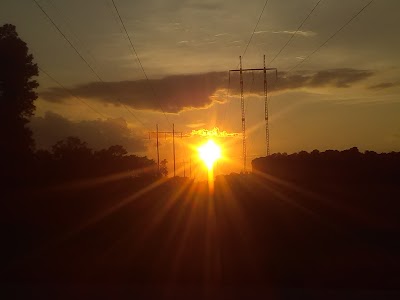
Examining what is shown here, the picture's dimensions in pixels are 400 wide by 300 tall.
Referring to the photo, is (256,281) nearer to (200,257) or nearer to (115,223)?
(200,257)

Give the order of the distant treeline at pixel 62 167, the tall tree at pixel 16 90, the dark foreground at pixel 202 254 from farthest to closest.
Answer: the tall tree at pixel 16 90 < the distant treeline at pixel 62 167 < the dark foreground at pixel 202 254

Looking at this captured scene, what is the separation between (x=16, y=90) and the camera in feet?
217

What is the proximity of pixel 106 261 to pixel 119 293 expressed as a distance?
4430 mm

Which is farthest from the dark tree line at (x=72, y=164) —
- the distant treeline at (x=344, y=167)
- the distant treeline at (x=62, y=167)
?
the distant treeline at (x=344, y=167)

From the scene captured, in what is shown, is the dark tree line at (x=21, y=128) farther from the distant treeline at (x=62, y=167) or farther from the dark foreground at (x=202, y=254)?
the dark foreground at (x=202, y=254)

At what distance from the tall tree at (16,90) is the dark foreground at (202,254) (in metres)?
27.7

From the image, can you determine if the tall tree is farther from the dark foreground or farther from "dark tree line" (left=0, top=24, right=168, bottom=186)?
the dark foreground

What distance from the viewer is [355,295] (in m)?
11.2

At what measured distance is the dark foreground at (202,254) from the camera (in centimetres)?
1185

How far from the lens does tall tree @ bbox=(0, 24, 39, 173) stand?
62.0 meters

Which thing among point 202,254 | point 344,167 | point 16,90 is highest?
point 16,90

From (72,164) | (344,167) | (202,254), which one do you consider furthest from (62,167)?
(202,254)

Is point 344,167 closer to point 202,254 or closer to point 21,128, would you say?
point 21,128

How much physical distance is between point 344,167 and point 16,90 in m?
33.4
